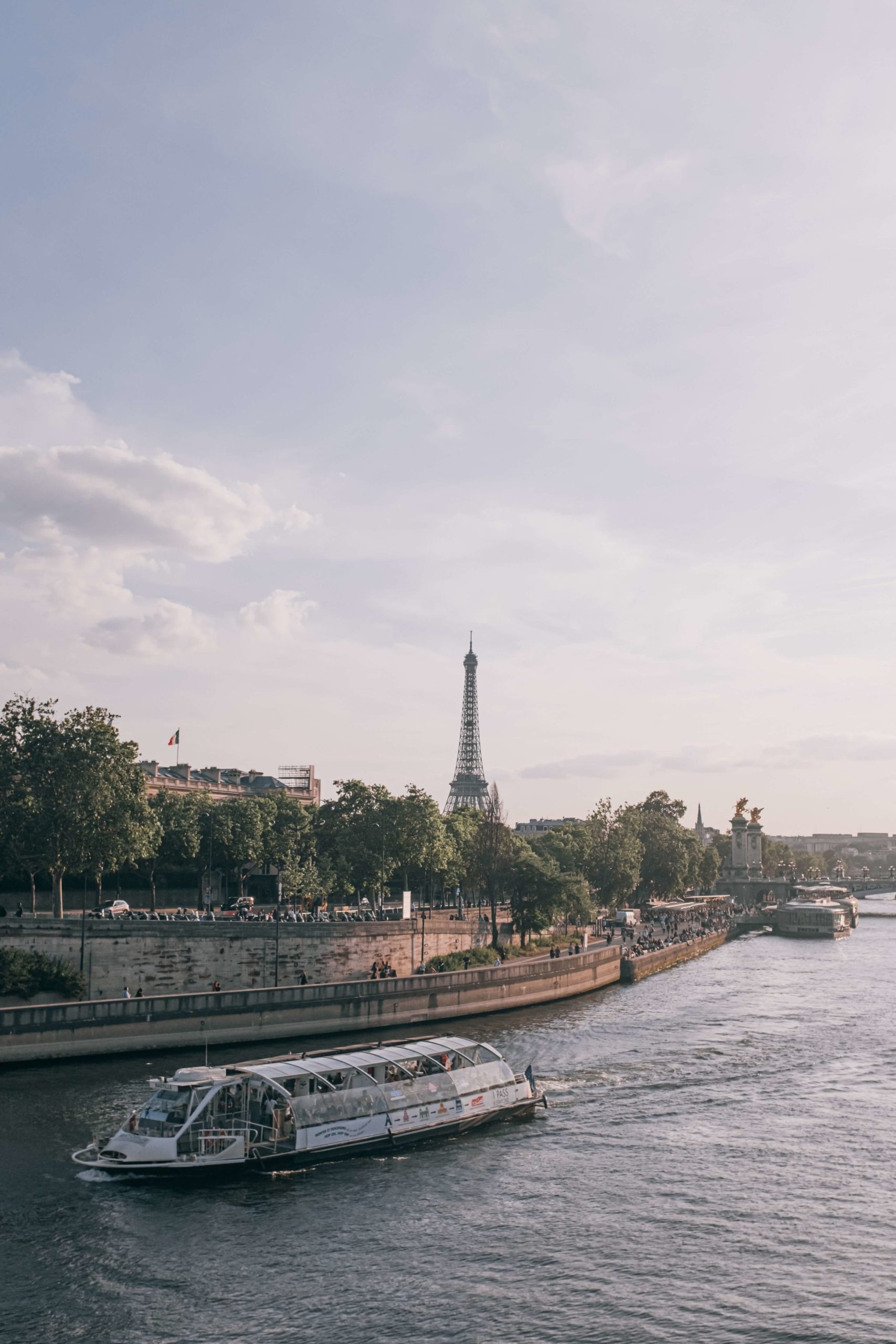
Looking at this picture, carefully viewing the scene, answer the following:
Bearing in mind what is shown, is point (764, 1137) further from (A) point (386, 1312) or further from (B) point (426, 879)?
(B) point (426, 879)

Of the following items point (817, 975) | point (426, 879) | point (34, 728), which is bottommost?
point (817, 975)

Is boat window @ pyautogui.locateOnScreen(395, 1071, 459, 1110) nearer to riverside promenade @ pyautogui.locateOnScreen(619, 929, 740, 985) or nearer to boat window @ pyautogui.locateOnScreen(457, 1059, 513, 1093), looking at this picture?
boat window @ pyautogui.locateOnScreen(457, 1059, 513, 1093)

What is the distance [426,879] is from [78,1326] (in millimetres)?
86298

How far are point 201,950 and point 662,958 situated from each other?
52.0 m

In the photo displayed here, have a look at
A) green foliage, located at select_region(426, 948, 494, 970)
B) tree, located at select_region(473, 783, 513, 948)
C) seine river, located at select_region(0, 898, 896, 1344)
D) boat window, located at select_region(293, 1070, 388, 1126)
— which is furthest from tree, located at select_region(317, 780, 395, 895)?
boat window, located at select_region(293, 1070, 388, 1126)

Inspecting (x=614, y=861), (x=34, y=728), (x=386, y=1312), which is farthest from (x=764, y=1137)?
(x=614, y=861)

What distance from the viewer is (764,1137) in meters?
43.4

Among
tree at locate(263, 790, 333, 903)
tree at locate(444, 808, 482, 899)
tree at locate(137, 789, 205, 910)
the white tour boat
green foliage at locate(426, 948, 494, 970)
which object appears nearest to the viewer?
the white tour boat

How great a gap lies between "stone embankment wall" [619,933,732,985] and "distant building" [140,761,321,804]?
49125 millimetres

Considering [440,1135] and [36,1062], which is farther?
[36,1062]

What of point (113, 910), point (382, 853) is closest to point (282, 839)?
point (382, 853)

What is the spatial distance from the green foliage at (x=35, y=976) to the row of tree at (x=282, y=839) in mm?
12325

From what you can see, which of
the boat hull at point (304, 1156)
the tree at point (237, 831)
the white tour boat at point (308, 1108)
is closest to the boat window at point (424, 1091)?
the white tour boat at point (308, 1108)

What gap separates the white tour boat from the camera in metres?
37.8
